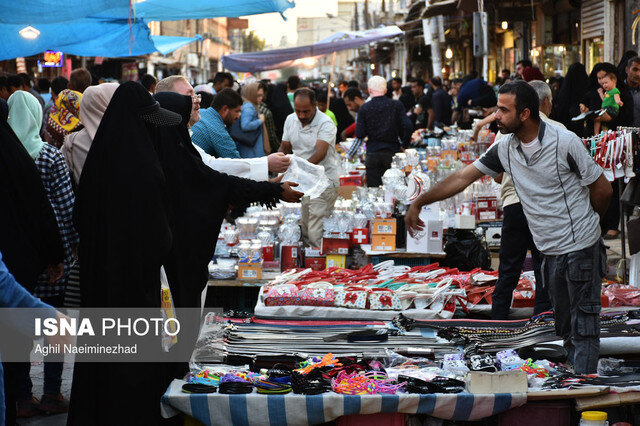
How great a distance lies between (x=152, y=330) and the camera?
420 centimetres

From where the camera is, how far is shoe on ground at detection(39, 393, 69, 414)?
526 centimetres

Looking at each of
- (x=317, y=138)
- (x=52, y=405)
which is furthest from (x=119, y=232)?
(x=317, y=138)

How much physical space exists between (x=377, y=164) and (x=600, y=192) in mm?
6822

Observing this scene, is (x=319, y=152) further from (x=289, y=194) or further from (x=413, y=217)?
(x=413, y=217)

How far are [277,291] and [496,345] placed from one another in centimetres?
183

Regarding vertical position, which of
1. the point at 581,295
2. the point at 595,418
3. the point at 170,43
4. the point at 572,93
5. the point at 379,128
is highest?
the point at 170,43

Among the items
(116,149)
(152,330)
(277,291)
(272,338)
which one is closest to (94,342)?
(152,330)

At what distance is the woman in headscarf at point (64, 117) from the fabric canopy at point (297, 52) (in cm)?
1091

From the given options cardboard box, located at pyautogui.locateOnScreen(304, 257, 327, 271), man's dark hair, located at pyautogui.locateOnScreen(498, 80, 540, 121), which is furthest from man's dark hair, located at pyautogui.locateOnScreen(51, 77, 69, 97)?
man's dark hair, located at pyautogui.locateOnScreen(498, 80, 540, 121)

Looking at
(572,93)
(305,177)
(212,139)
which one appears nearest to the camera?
(305,177)

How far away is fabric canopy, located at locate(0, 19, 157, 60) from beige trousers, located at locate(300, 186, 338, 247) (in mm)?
3296

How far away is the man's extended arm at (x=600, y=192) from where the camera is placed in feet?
13.8

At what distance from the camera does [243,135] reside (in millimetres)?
9719

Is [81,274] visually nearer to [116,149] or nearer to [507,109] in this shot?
[116,149]
